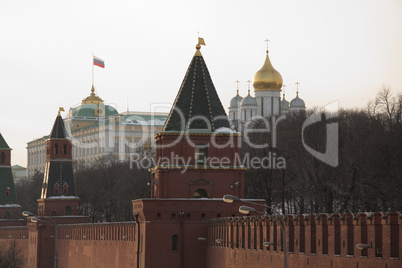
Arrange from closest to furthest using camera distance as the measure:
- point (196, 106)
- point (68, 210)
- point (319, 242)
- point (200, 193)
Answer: point (319, 242) → point (200, 193) → point (196, 106) → point (68, 210)

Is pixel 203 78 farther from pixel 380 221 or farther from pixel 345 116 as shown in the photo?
pixel 345 116

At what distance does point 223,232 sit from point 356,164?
2044 cm

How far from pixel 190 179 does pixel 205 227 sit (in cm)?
279

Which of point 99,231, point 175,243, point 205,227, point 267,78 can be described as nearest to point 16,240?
point 99,231

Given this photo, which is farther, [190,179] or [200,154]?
[200,154]

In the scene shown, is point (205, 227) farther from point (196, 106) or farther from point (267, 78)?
point (267, 78)

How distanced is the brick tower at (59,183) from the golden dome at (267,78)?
6996cm

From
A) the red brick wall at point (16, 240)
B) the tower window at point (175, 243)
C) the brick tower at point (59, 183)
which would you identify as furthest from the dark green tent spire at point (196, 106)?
the red brick wall at point (16, 240)

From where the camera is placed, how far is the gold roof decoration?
16412cm

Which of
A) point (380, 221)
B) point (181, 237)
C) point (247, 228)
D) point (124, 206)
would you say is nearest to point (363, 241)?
point (380, 221)

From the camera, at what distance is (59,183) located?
9638cm

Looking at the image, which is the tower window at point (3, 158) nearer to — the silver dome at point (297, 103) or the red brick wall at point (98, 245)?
the red brick wall at point (98, 245)

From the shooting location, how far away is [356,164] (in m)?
72.6

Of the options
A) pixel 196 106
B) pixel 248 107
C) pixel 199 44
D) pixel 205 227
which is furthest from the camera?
pixel 248 107
